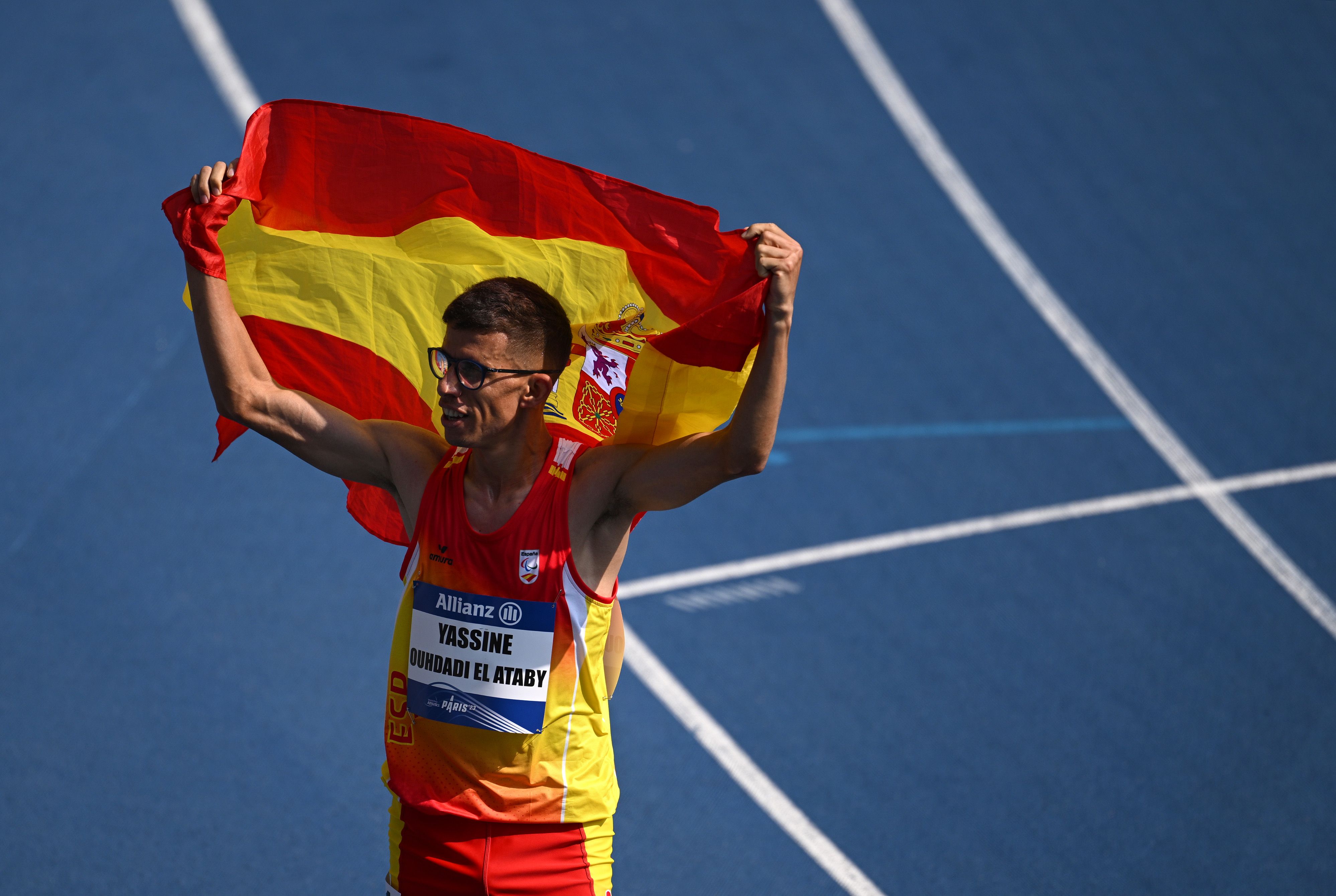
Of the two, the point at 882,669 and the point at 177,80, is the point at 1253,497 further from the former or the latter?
the point at 177,80

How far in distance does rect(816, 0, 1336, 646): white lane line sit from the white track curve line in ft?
10.4

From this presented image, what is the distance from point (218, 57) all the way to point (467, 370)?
6712 mm

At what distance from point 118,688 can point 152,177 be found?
387cm

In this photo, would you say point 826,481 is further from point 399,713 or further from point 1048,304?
point 399,713

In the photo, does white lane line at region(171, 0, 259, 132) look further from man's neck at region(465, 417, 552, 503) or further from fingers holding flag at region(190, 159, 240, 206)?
man's neck at region(465, 417, 552, 503)

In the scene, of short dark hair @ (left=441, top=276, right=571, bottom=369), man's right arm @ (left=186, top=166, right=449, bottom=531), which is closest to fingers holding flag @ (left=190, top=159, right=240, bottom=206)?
man's right arm @ (left=186, top=166, right=449, bottom=531)

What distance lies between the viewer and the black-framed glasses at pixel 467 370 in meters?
2.99

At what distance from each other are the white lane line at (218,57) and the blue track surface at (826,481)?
0.09 meters

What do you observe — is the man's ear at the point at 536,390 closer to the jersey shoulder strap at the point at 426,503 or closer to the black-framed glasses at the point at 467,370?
the black-framed glasses at the point at 467,370

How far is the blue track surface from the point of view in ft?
16.1

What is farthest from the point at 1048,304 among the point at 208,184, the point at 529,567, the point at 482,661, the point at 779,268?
the point at 208,184

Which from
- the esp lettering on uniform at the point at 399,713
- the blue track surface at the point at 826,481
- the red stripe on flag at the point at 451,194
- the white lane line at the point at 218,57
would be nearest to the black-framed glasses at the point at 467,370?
the red stripe on flag at the point at 451,194

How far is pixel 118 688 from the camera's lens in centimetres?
519

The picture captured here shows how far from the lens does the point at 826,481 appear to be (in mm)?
6781
